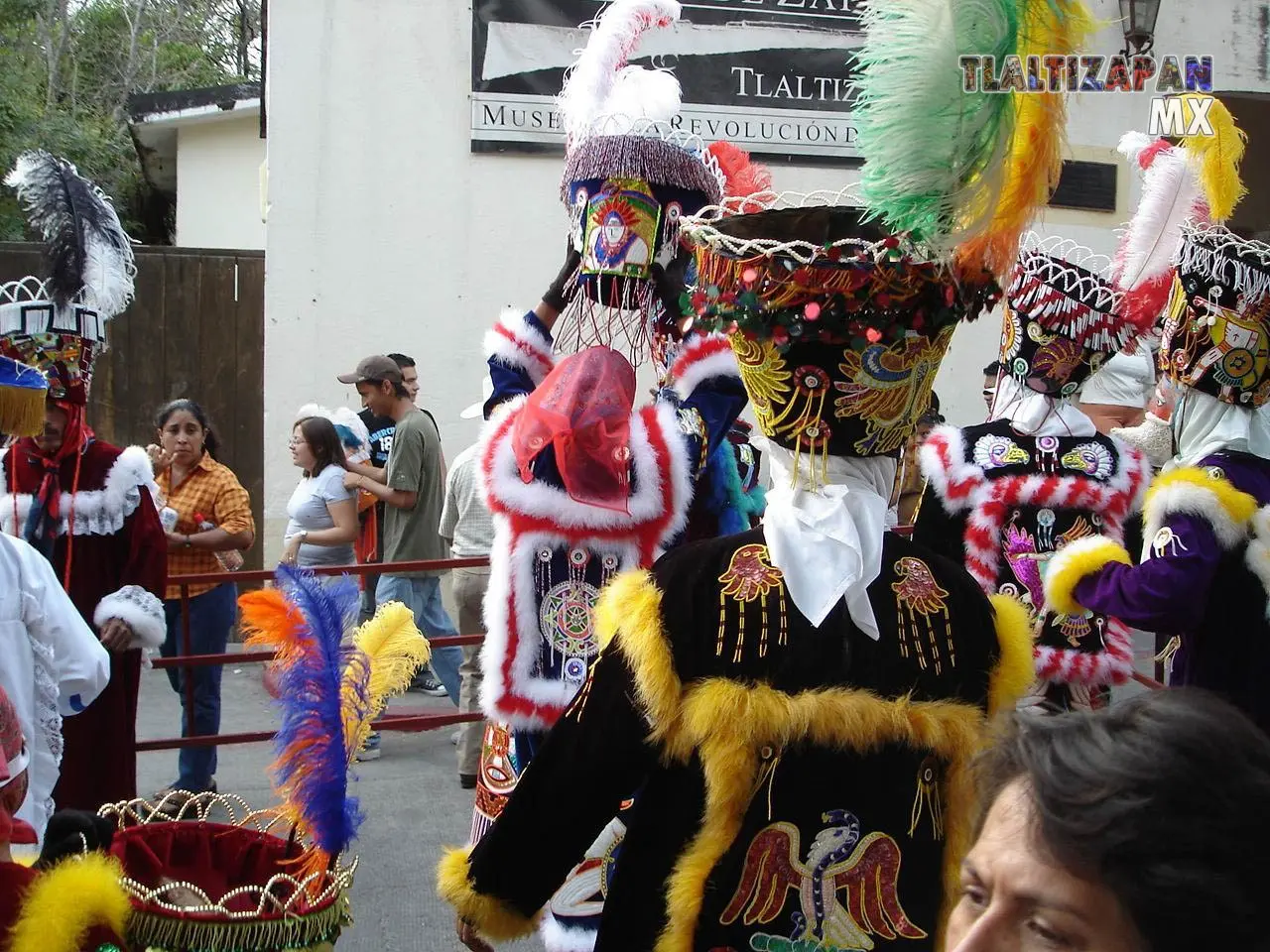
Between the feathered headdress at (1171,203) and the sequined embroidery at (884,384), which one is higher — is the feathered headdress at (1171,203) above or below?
above

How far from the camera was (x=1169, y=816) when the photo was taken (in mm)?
1242

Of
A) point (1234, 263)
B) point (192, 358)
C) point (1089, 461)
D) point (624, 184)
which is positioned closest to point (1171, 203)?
point (1234, 263)

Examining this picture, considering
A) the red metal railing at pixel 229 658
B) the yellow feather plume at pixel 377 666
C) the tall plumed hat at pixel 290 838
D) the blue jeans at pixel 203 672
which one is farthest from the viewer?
the blue jeans at pixel 203 672

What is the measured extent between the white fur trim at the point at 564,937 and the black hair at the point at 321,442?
13.8 feet

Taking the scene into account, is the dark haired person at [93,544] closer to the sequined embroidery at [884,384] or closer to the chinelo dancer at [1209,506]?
the chinelo dancer at [1209,506]

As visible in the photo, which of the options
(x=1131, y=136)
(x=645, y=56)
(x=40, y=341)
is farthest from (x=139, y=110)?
(x=1131, y=136)

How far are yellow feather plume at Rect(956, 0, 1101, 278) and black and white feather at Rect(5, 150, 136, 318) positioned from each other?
146 inches

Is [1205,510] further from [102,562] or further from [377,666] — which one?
[102,562]

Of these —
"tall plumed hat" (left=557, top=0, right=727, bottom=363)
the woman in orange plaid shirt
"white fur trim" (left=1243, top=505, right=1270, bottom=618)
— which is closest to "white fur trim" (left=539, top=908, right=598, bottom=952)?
"tall plumed hat" (left=557, top=0, right=727, bottom=363)

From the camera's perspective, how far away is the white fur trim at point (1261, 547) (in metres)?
3.79

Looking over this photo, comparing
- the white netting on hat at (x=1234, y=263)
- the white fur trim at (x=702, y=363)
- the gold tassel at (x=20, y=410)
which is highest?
the white netting on hat at (x=1234, y=263)

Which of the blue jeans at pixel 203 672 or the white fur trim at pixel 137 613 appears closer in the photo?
the white fur trim at pixel 137 613

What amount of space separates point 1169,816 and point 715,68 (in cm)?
903

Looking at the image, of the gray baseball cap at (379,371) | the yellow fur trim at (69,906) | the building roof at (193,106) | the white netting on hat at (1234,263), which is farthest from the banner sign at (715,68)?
the yellow fur trim at (69,906)
